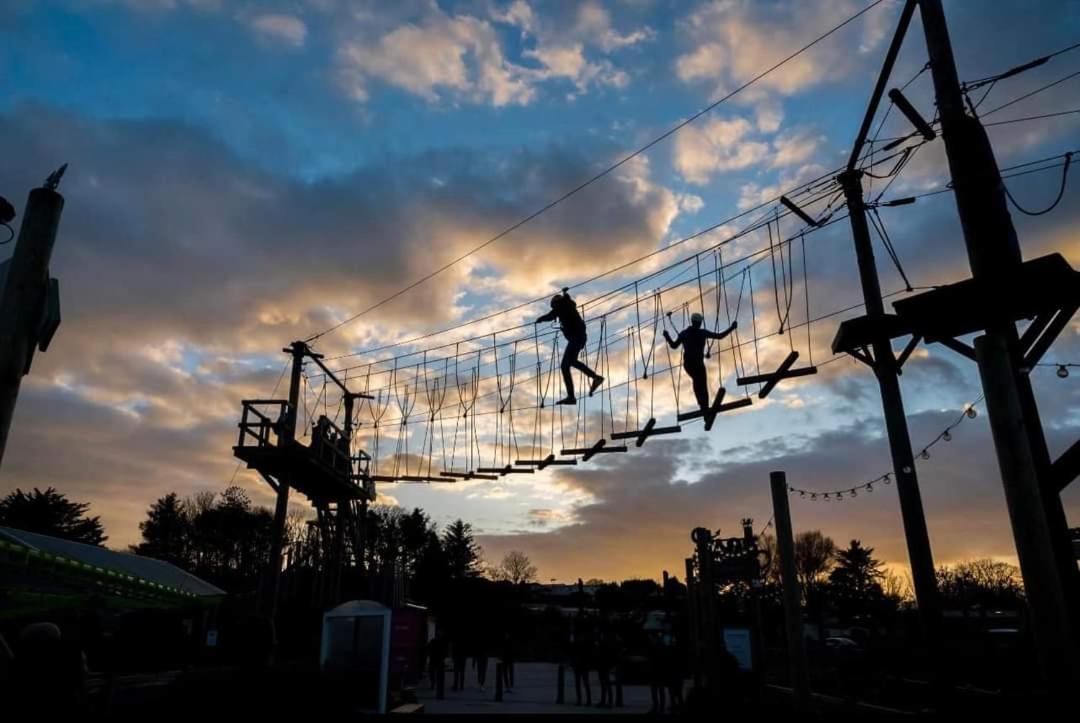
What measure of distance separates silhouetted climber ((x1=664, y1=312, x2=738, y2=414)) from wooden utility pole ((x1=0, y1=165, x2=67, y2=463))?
8511mm

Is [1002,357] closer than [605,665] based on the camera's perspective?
Yes

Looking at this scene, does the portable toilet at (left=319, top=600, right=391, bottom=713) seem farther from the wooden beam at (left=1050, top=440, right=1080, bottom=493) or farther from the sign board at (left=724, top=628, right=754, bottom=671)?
the wooden beam at (left=1050, top=440, right=1080, bottom=493)

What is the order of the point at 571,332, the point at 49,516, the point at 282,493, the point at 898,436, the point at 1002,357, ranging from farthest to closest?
the point at 49,516 < the point at 282,493 < the point at 571,332 < the point at 898,436 < the point at 1002,357

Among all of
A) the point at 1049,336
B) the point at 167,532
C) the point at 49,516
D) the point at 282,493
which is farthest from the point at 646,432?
the point at 167,532

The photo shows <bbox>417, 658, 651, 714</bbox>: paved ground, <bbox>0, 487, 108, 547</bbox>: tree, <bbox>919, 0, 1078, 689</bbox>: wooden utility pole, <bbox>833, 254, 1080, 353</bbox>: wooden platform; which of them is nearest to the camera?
<bbox>919, 0, 1078, 689</bbox>: wooden utility pole

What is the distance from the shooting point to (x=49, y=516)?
41.1 meters

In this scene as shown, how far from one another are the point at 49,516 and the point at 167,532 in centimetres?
3034

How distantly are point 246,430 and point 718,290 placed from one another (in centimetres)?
1285

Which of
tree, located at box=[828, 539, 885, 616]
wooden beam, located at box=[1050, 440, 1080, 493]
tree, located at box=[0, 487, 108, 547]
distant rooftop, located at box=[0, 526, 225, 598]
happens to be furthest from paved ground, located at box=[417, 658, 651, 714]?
tree, located at box=[828, 539, 885, 616]

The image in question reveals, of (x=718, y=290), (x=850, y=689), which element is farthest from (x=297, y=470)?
(x=850, y=689)

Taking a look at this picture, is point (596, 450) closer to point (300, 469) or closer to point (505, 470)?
point (505, 470)

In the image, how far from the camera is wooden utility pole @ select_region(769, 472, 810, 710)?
32.2 feet

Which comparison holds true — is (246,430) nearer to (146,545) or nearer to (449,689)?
(449,689)

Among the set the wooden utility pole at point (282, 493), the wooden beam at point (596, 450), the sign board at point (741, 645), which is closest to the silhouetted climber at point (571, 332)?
the wooden beam at point (596, 450)
